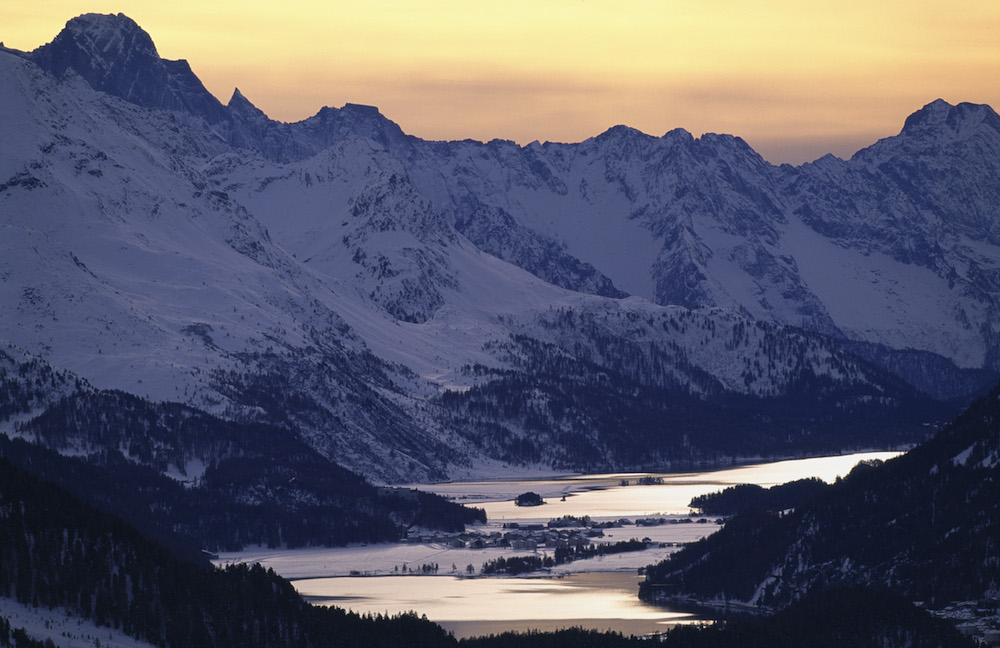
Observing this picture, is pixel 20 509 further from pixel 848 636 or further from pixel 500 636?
pixel 848 636

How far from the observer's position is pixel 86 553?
15525cm

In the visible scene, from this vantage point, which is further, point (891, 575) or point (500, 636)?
point (891, 575)

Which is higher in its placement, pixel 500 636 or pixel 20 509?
pixel 20 509

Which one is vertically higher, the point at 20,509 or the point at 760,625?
the point at 20,509

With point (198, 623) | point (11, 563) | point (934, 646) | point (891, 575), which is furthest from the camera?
point (891, 575)

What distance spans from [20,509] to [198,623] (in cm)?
1684

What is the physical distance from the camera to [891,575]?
19938 cm

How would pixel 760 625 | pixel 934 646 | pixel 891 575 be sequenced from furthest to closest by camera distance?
pixel 891 575
pixel 760 625
pixel 934 646

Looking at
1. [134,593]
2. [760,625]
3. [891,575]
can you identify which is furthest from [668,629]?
[134,593]

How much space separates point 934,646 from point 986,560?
24.0 m

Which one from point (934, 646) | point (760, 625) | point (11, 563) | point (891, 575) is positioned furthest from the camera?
point (891, 575)

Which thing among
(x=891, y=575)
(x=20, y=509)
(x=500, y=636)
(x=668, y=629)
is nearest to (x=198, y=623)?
(x=20, y=509)

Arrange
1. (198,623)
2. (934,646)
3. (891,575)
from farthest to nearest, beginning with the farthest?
1. (891,575)
2. (934,646)
3. (198,623)

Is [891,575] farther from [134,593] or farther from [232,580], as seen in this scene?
[134,593]
